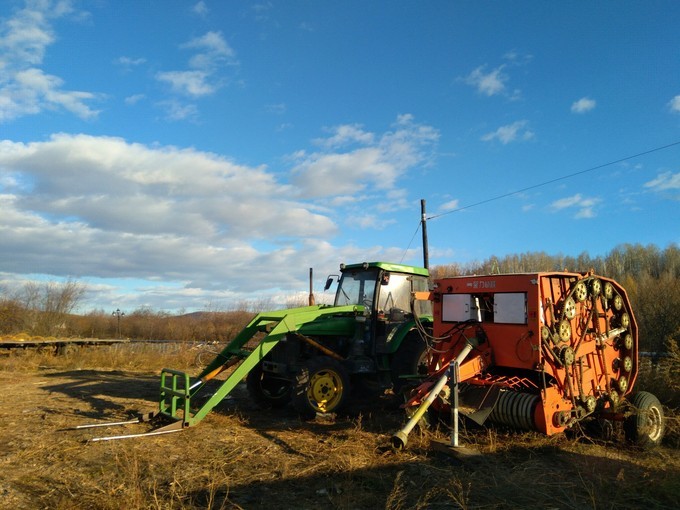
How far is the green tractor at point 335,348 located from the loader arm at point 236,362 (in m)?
0.02

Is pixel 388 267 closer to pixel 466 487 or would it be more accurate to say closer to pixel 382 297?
pixel 382 297

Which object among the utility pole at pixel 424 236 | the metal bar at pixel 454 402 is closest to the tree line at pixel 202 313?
the utility pole at pixel 424 236

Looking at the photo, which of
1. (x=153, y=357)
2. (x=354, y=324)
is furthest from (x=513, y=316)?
(x=153, y=357)

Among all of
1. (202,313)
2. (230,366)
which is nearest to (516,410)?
(230,366)

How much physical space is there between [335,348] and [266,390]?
1.50m

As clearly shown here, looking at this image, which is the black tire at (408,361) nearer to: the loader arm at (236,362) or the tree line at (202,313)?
the loader arm at (236,362)

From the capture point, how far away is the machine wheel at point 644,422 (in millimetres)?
6553

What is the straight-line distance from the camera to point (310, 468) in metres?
5.28

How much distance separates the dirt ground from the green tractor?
23.1 inches

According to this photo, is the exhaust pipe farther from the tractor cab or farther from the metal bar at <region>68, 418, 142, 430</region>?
the metal bar at <region>68, 418, 142, 430</region>

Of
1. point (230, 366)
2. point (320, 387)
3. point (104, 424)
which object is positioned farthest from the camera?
point (230, 366)

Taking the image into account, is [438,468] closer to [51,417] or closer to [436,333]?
[436,333]

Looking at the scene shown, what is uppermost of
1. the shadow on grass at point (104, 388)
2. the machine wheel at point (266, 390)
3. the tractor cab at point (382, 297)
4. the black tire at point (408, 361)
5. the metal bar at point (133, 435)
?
the tractor cab at point (382, 297)

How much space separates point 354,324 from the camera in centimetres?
890
